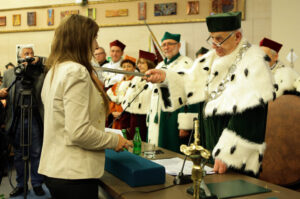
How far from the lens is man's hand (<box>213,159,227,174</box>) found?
5.65 ft

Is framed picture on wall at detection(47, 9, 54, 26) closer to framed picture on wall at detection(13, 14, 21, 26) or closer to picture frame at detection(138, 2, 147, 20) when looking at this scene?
framed picture on wall at detection(13, 14, 21, 26)

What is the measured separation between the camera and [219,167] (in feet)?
5.70

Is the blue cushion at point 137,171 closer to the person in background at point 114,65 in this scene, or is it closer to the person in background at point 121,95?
the person in background at point 121,95

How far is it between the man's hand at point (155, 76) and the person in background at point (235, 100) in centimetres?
2

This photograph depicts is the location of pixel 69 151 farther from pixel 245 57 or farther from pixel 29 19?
pixel 29 19

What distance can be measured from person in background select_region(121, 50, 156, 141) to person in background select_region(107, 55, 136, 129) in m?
0.15

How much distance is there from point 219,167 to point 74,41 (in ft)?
3.39

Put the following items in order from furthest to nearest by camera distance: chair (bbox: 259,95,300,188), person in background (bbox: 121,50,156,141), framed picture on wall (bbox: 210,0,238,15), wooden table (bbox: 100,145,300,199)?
framed picture on wall (bbox: 210,0,238,15), person in background (bbox: 121,50,156,141), chair (bbox: 259,95,300,188), wooden table (bbox: 100,145,300,199)

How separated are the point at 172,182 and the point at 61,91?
0.70 m

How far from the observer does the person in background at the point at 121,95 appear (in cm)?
471

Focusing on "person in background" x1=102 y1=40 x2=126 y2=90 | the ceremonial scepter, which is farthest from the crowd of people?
"person in background" x1=102 y1=40 x2=126 y2=90

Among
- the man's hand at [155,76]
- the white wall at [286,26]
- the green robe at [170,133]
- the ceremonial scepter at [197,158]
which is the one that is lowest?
the green robe at [170,133]

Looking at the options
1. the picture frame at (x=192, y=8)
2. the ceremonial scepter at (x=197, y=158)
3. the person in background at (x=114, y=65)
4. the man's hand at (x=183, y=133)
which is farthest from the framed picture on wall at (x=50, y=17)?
the ceremonial scepter at (x=197, y=158)

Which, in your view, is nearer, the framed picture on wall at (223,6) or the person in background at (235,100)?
the person in background at (235,100)
